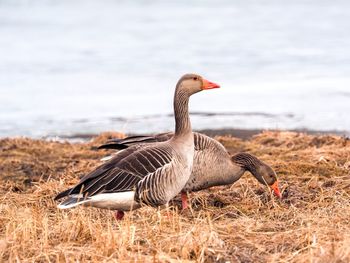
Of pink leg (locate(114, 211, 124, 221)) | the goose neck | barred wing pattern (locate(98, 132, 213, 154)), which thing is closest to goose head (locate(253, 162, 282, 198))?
barred wing pattern (locate(98, 132, 213, 154))

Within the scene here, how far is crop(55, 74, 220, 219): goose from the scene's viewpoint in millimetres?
6008

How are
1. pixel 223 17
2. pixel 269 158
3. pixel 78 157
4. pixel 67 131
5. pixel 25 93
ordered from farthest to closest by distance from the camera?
pixel 223 17
pixel 25 93
pixel 67 131
pixel 78 157
pixel 269 158

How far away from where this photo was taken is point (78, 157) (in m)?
9.95

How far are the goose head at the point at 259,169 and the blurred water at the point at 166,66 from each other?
5.98 meters

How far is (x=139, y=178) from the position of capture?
624 cm

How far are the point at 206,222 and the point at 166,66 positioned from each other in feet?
45.5

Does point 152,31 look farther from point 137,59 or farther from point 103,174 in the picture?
point 103,174

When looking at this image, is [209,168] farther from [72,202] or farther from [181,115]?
[72,202]

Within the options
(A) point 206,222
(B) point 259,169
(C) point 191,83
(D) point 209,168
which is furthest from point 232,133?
(A) point 206,222

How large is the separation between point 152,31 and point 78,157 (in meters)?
14.9

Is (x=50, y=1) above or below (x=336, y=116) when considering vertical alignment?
above

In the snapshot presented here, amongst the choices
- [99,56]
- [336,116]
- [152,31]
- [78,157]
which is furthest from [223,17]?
[78,157]

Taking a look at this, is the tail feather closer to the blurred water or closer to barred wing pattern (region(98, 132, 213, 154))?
barred wing pattern (region(98, 132, 213, 154))

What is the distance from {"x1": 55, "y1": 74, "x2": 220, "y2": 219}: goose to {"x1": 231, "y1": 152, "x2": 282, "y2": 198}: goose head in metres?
0.97
